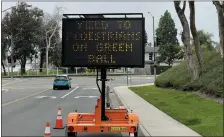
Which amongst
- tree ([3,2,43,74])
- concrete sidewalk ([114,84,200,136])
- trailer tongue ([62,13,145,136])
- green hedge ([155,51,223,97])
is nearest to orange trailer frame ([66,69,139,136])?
trailer tongue ([62,13,145,136])

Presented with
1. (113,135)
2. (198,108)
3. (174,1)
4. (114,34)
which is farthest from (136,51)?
(174,1)

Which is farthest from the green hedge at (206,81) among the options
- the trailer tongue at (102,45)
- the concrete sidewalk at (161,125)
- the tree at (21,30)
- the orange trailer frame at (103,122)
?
the tree at (21,30)

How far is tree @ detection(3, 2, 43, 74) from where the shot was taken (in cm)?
8456

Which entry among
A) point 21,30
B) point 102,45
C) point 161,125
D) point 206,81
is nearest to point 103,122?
point 102,45

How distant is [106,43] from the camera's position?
440 inches

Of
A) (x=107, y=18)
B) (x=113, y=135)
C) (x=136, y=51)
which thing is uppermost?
(x=107, y=18)

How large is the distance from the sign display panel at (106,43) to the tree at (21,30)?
73808 millimetres

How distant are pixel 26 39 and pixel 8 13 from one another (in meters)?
6.46

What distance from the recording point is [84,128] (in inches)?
436

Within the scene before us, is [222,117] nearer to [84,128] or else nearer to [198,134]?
[198,134]

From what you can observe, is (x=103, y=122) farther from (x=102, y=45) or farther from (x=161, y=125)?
(x=161, y=125)

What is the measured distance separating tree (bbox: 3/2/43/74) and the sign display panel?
73.8 m

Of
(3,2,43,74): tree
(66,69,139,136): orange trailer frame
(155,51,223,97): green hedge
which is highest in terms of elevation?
(3,2,43,74): tree

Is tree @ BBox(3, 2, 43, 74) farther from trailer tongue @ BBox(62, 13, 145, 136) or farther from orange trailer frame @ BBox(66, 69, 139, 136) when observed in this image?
trailer tongue @ BBox(62, 13, 145, 136)
